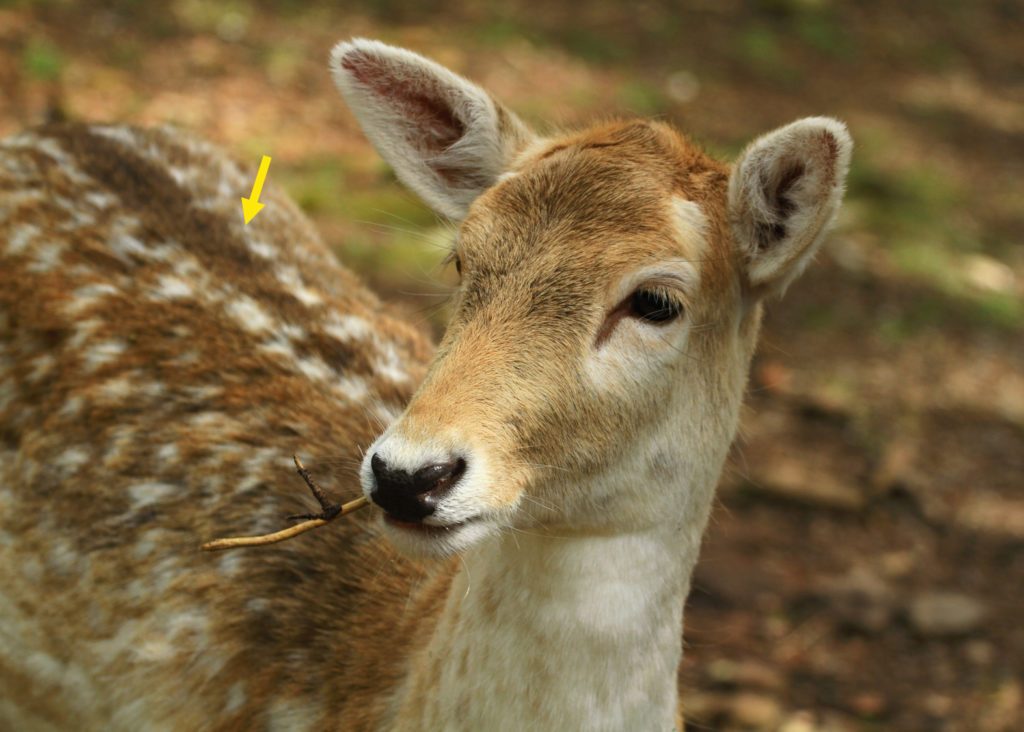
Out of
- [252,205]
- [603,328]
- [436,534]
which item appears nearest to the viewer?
[436,534]

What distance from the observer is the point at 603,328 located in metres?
2.74

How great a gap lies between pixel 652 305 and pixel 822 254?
535 cm

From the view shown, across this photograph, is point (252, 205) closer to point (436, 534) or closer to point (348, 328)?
point (348, 328)

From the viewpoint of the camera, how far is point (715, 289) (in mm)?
2910

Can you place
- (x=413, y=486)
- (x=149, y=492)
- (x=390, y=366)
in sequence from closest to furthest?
(x=413, y=486), (x=149, y=492), (x=390, y=366)

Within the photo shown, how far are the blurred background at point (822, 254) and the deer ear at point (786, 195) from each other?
627 millimetres

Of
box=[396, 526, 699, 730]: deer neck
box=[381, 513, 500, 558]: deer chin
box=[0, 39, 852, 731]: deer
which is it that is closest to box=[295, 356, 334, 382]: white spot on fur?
box=[0, 39, 852, 731]: deer

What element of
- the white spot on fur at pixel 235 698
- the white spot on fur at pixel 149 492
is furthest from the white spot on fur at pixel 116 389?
the white spot on fur at pixel 235 698

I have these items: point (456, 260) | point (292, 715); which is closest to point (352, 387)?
point (456, 260)

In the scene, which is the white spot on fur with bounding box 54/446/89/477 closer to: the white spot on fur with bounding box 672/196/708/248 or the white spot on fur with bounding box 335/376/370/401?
the white spot on fur with bounding box 335/376/370/401

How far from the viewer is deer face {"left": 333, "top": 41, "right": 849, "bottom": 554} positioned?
8.27 ft

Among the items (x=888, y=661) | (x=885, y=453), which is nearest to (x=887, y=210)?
(x=885, y=453)

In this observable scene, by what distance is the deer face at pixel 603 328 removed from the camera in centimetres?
252

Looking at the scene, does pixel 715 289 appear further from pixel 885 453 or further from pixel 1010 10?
pixel 1010 10
